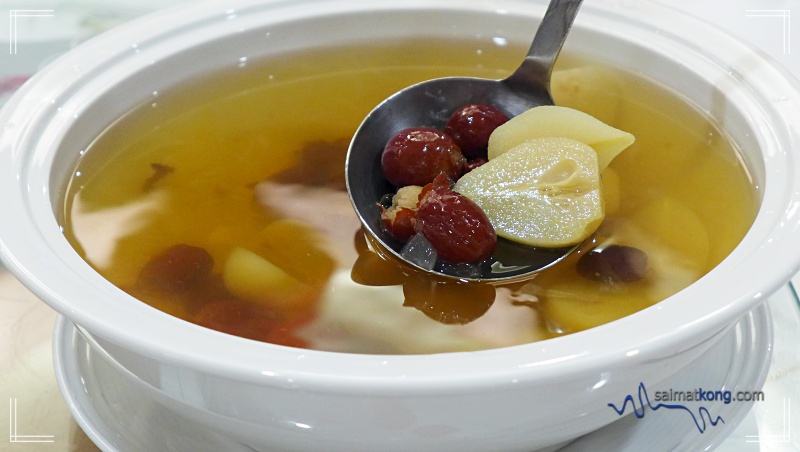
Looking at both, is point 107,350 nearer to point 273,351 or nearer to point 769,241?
point 273,351

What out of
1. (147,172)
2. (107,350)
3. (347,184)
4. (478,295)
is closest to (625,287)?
(478,295)

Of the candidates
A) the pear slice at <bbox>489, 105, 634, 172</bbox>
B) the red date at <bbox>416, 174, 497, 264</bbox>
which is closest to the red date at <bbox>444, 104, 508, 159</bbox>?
the pear slice at <bbox>489, 105, 634, 172</bbox>

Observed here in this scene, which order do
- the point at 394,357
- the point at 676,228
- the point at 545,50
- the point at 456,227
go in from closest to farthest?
the point at 394,357 → the point at 456,227 → the point at 676,228 → the point at 545,50

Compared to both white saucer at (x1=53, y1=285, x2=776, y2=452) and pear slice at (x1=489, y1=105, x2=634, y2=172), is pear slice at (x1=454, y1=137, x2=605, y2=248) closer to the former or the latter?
pear slice at (x1=489, y1=105, x2=634, y2=172)

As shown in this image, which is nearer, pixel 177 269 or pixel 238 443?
pixel 238 443

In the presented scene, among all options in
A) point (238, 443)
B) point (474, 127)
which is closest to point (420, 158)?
point (474, 127)

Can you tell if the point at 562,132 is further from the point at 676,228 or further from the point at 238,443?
the point at 238,443
